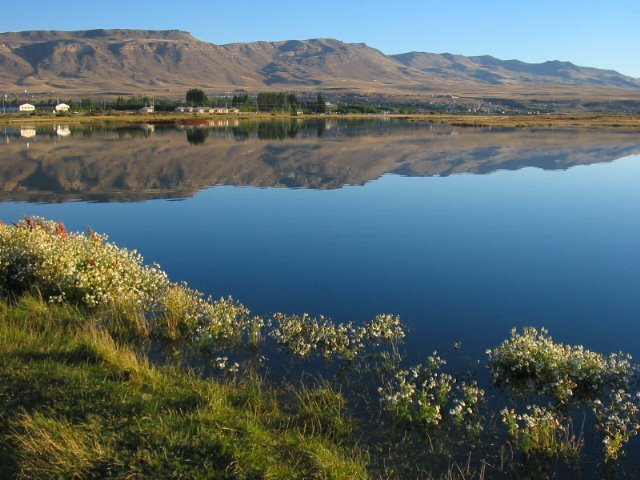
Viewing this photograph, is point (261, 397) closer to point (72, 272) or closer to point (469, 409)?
point (469, 409)

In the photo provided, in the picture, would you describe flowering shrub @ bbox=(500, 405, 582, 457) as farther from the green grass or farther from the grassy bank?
the green grass

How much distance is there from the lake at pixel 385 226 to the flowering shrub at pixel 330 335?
52 cm

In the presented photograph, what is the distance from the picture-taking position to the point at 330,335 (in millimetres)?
10938

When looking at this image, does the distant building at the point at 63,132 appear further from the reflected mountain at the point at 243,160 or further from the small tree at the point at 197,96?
the small tree at the point at 197,96

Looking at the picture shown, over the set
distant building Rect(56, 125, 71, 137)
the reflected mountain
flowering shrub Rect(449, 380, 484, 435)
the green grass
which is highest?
distant building Rect(56, 125, 71, 137)

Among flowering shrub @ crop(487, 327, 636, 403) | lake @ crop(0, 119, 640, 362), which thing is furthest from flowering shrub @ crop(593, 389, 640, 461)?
lake @ crop(0, 119, 640, 362)

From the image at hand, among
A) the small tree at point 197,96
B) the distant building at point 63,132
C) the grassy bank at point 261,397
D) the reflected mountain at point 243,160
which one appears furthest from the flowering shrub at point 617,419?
the small tree at point 197,96

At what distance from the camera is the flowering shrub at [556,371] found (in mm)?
8984

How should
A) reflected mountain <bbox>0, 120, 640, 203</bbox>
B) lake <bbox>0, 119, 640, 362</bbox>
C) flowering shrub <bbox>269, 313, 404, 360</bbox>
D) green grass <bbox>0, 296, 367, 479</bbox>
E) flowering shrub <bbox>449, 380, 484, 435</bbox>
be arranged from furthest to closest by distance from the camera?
reflected mountain <bbox>0, 120, 640, 203</bbox> → lake <bbox>0, 119, 640, 362</bbox> → flowering shrub <bbox>269, 313, 404, 360</bbox> → flowering shrub <bbox>449, 380, 484, 435</bbox> → green grass <bbox>0, 296, 367, 479</bbox>

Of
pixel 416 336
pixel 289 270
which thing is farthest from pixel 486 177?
pixel 416 336

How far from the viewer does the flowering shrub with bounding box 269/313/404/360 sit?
419 inches

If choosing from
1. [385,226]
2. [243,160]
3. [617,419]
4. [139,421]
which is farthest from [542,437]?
[243,160]

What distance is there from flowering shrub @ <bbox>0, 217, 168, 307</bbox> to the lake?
207 centimetres

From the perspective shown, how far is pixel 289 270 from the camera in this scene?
53.2 feet
